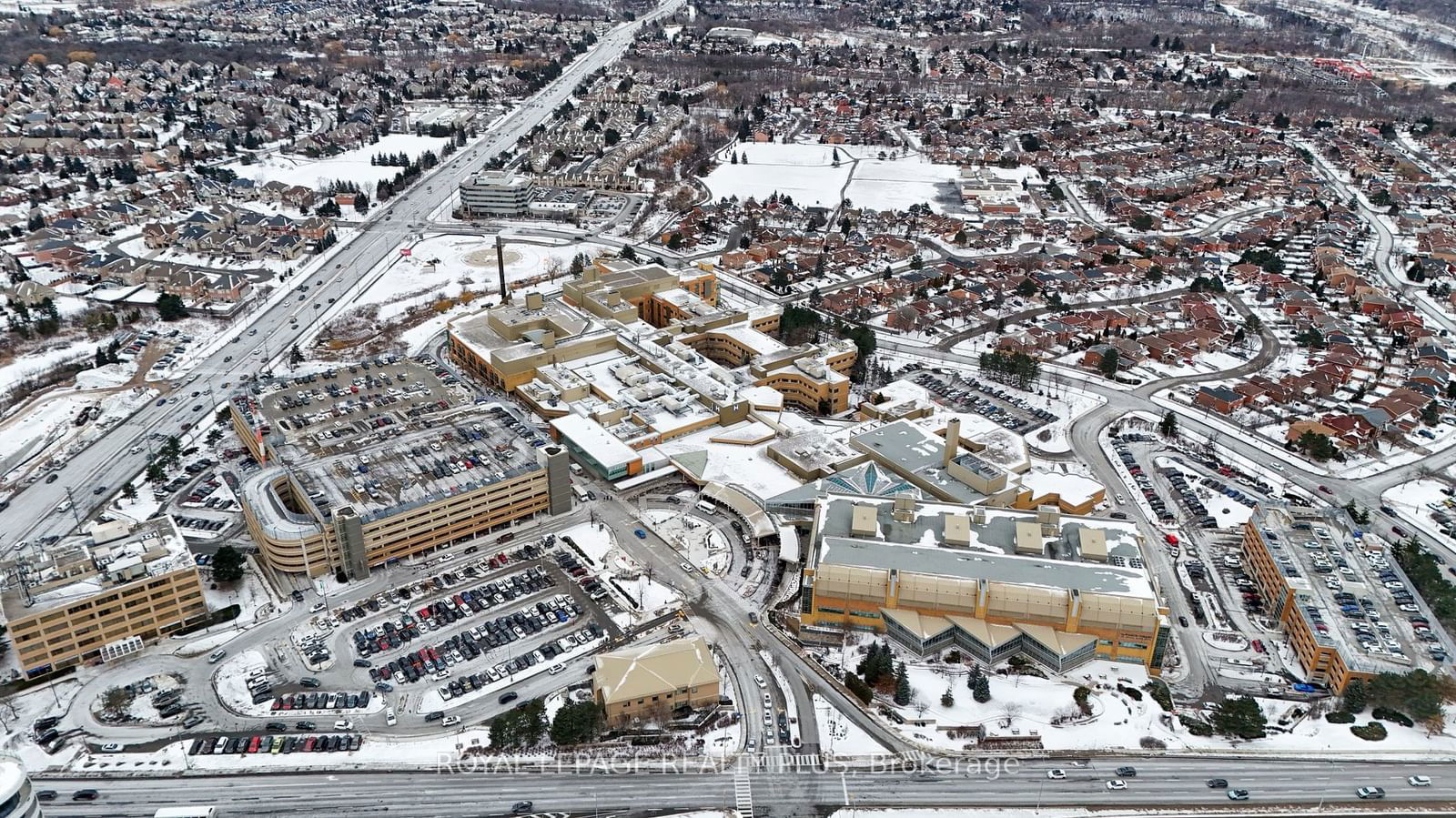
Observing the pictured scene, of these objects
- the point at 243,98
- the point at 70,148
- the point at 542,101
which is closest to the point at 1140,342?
the point at 542,101

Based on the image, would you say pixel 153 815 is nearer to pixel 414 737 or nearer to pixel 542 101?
pixel 414 737

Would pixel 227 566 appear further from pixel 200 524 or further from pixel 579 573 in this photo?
pixel 579 573

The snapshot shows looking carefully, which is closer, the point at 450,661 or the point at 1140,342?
the point at 450,661

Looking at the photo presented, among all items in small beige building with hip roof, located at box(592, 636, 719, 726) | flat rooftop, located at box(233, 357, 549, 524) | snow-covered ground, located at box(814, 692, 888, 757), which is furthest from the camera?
flat rooftop, located at box(233, 357, 549, 524)

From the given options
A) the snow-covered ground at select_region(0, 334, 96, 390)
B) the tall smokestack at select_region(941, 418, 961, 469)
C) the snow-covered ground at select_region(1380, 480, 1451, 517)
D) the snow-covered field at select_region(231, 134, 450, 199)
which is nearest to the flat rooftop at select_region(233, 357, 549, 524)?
the snow-covered ground at select_region(0, 334, 96, 390)

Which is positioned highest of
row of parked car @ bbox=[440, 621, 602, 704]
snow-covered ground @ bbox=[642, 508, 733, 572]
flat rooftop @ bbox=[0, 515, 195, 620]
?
flat rooftop @ bbox=[0, 515, 195, 620]

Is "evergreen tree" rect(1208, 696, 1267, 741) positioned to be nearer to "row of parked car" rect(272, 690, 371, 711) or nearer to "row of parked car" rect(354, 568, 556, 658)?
"row of parked car" rect(354, 568, 556, 658)
